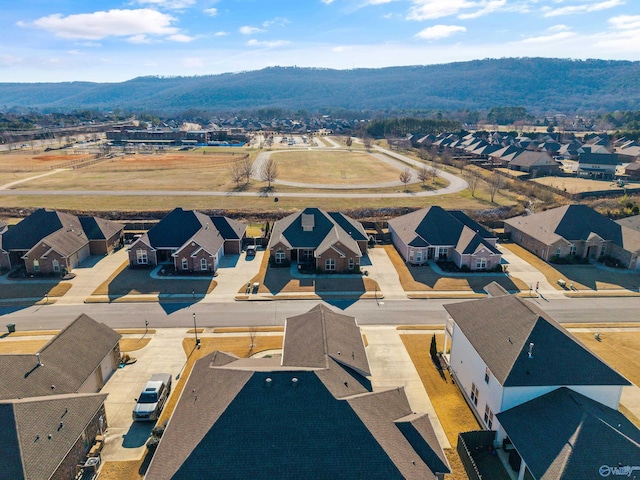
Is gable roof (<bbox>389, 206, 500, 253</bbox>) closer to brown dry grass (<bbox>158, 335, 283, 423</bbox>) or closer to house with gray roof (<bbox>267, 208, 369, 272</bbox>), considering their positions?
house with gray roof (<bbox>267, 208, 369, 272</bbox>)

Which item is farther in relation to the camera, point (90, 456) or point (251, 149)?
point (251, 149)

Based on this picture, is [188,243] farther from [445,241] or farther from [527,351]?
[527,351]

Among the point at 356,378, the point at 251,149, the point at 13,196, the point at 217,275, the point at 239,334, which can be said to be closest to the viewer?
the point at 356,378

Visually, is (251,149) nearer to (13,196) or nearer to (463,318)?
(13,196)

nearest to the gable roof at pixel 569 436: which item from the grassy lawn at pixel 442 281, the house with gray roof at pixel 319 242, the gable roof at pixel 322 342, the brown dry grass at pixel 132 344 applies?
the gable roof at pixel 322 342

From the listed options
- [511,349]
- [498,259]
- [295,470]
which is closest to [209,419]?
[295,470]

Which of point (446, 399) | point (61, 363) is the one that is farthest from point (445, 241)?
point (61, 363)

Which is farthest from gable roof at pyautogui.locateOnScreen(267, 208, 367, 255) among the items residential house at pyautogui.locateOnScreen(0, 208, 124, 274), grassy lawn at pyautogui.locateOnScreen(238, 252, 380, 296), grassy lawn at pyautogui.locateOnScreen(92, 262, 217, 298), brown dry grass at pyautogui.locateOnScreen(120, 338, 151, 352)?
residential house at pyautogui.locateOnScreen(0, 208, 124, 274)
